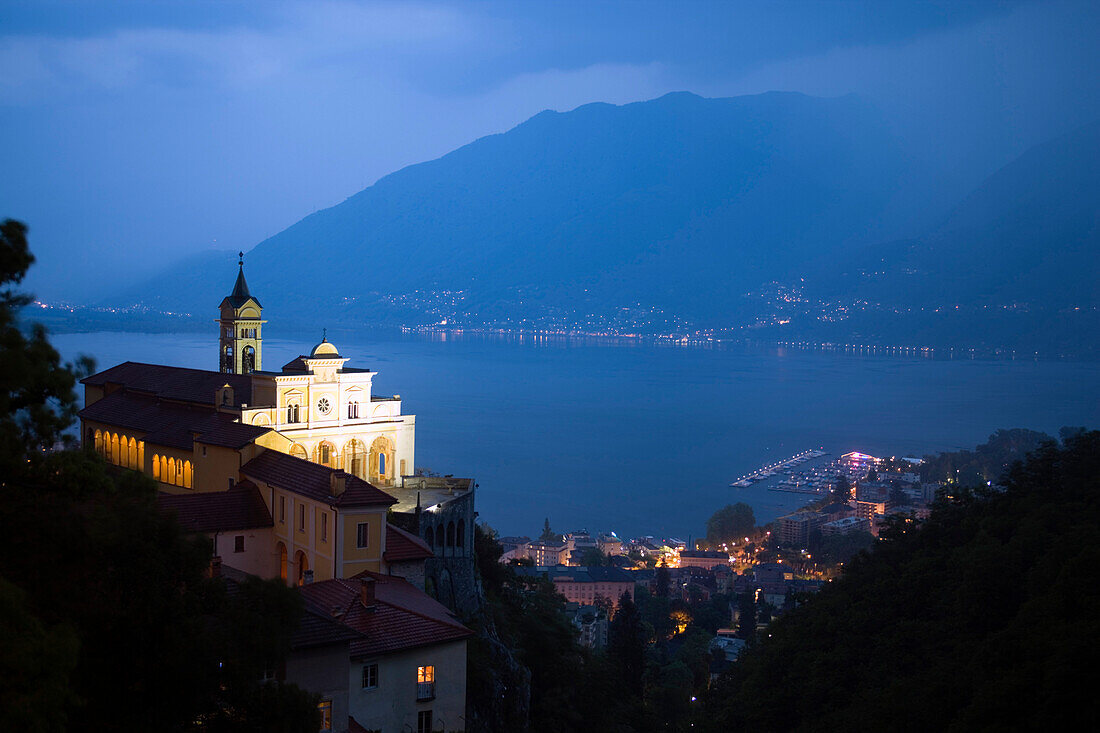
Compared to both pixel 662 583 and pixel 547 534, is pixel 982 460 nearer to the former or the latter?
pixel 662 583

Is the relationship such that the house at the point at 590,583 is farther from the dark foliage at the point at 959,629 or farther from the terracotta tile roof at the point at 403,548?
the terracotta tile roof at the point at 403,548

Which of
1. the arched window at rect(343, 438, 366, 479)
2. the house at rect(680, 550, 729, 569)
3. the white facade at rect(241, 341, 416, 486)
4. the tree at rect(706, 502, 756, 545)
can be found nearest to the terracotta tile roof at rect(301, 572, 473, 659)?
the white facade at rect(241, 341, 416, 486)

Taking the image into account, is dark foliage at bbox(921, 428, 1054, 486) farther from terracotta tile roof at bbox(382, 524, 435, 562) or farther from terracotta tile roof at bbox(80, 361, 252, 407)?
terracotta tile roof at bbox(382, 524, 435, 562)

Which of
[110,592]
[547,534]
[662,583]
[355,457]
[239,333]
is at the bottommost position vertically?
[662,583]

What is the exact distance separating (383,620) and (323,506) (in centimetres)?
492

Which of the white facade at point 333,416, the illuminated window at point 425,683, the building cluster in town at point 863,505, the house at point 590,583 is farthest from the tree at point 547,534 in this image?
the illuminated window at point 425,683

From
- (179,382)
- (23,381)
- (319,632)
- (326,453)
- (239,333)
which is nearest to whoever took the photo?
(23,381)

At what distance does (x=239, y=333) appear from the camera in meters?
33.3

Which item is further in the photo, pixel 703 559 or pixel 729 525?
pixel 729 525

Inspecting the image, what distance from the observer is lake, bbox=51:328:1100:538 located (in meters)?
75.5

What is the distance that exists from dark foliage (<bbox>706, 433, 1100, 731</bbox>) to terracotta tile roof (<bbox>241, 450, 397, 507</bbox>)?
11534 millimetres

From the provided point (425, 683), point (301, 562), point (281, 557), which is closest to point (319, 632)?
point (425, 683)

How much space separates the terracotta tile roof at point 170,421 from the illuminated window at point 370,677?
10.5m

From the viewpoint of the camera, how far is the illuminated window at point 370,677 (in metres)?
13.8
